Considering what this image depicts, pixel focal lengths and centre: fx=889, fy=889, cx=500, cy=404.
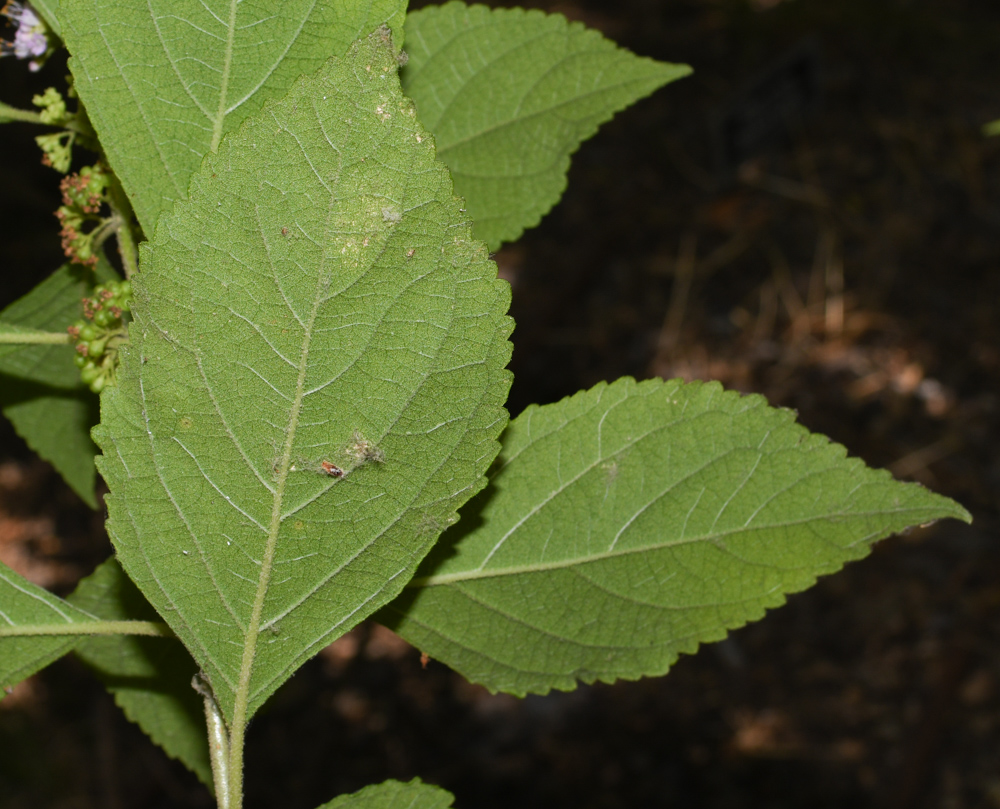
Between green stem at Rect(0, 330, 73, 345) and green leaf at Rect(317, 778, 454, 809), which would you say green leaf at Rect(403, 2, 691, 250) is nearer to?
green stem at Rect(0, 330, 73, 345)

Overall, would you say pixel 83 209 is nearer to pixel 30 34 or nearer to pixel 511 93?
pixel 30 34

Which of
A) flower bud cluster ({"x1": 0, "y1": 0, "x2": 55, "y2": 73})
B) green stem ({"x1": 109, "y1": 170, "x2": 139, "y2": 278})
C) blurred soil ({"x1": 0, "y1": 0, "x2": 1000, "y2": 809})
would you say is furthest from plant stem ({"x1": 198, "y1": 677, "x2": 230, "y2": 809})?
blurred soil ({"x1": 0, "y1": 0, "x2": 1000, "y2": 809})

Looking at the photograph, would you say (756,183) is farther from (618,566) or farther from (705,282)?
(618,566)

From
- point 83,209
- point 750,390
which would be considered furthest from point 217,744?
point 750,390

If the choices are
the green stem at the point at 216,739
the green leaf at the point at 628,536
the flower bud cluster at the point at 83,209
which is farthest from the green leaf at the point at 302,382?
the flower bud cluster at the point at 83,209

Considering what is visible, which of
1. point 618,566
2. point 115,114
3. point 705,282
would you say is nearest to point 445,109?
point 115,114

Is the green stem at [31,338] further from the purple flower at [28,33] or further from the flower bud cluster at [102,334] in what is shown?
the purple flower at [28,33]
